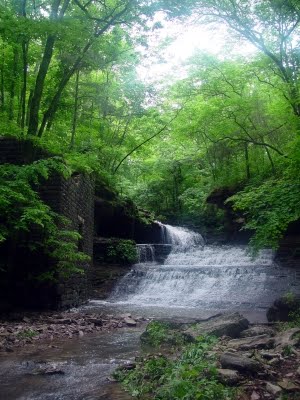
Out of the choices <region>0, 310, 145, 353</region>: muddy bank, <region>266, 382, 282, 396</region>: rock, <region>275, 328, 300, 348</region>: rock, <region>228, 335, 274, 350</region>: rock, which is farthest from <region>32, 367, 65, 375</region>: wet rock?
<region>275, 328, 300, 348</region>: rock

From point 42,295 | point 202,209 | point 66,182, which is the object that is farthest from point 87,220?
point 202,209

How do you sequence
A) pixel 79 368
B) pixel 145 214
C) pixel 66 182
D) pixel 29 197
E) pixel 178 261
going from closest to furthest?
pixel 79 368, pixel 29 197, pixel 66 182, pixel 178 261, pixel 145 214

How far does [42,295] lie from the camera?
33.9ft

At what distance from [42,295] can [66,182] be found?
314 cm

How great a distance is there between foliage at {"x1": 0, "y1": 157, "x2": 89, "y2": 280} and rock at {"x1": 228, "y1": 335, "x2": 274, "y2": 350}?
456 centimetres

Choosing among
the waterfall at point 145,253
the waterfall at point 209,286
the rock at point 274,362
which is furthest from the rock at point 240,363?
the waterfall at point 145,253

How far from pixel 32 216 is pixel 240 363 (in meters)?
5.45

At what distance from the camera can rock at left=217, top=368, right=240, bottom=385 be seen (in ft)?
12.5

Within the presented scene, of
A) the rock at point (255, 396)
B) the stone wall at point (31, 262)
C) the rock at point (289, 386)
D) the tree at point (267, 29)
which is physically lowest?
the rock at point (255, 396)

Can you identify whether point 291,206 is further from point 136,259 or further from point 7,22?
point 136,259

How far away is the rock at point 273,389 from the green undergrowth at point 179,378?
327 millimetres

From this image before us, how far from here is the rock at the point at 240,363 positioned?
4039mm

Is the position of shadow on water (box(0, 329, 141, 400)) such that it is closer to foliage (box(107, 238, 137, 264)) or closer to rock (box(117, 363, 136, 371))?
rock (box(117, 363, 136, 371))

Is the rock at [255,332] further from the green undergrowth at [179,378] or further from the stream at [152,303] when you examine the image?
the stream at [152,303]
